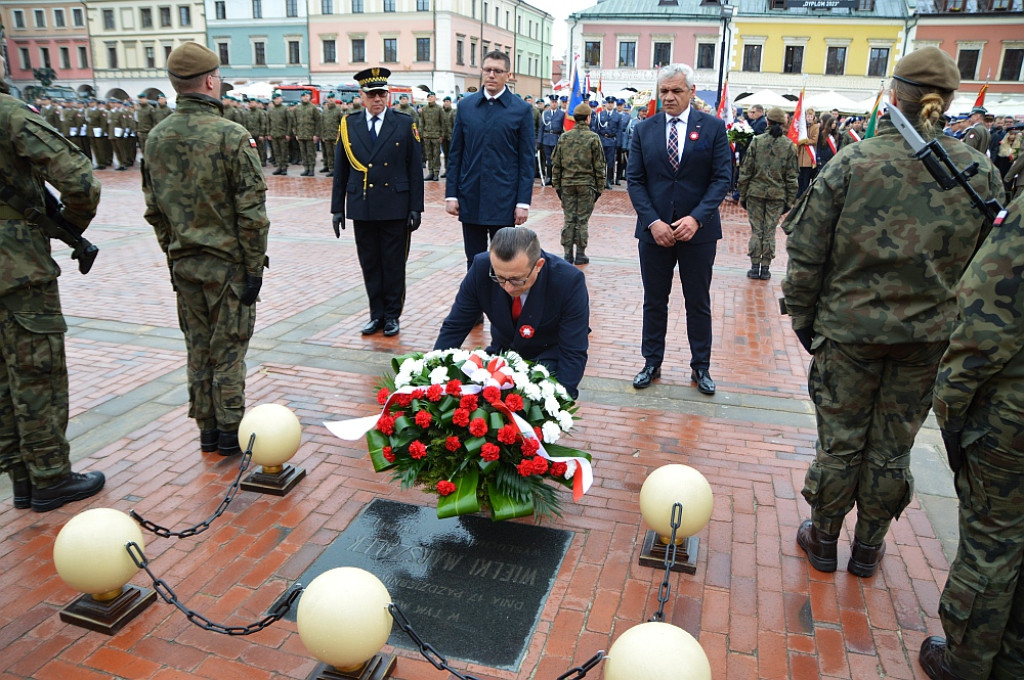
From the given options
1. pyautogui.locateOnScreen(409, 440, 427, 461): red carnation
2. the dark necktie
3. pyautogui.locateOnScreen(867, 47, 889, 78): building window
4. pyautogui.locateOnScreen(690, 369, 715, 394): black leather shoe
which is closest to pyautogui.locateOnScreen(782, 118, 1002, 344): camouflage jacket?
pyautogui.locateOnScreen(409, 440, 427, 461): red carnation

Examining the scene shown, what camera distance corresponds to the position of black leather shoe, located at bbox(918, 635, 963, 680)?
2.50 meters

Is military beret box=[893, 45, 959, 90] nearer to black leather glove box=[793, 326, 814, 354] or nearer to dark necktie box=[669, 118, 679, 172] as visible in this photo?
black leather glove box=[793, 326, 814, 354]

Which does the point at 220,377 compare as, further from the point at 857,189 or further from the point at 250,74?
the point at 250,74

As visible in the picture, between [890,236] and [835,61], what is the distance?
47802 mm

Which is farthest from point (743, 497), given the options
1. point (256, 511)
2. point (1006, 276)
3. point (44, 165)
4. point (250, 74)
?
point (250, 74)

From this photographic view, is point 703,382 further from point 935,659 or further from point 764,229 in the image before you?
point 764,229

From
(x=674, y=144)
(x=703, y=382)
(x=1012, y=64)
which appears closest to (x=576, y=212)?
(x=674, y=144)

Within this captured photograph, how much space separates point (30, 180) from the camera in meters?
3.42

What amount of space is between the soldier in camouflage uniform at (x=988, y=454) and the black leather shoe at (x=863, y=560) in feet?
2.07

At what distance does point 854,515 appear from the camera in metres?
3.69

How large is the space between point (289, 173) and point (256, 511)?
18399 mm

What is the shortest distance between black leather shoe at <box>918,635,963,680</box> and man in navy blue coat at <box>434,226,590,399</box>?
1795mm

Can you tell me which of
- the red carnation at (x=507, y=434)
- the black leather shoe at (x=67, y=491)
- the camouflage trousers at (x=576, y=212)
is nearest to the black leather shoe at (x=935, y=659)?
the red carnation at (x=507, y=434)

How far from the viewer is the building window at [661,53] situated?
46.0 m
